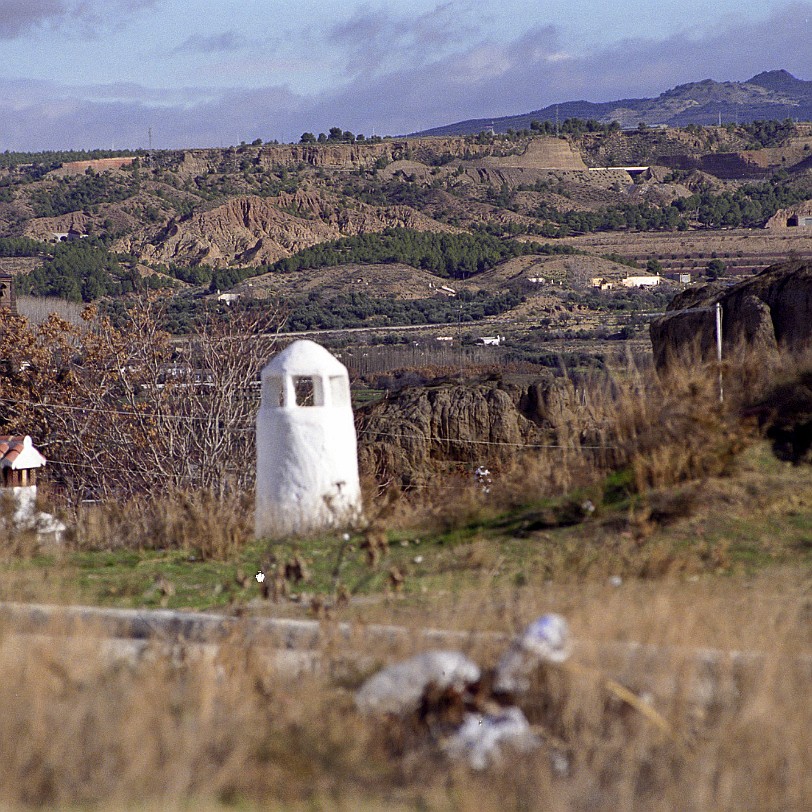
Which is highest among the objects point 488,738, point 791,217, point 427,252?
point 791,217

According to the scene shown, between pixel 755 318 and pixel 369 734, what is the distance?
1178 cm

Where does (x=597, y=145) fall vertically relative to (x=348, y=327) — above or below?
above

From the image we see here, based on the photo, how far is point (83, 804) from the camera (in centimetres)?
430

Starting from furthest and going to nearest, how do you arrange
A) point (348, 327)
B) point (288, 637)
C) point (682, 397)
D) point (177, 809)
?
point (348, 327), point (682, 397), point (288, 637), point (177, 809)

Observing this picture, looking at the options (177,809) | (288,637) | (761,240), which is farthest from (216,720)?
(761,240)

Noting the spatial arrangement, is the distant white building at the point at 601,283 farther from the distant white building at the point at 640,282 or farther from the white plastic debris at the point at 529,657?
the white plastic debris at the point at 529,657

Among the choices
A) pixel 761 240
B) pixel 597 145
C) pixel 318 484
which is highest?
pixel 597 145

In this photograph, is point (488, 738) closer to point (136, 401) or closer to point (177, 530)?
point (177, 530)

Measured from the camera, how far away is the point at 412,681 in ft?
16.2

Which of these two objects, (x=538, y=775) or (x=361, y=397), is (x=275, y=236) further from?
(x=538, y=775)

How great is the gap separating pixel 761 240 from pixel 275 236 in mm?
45846

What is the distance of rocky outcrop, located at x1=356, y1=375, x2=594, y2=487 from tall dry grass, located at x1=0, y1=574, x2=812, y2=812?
41.7 ft

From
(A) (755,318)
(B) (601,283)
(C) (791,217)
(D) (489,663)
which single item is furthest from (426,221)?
(D) (489,663)

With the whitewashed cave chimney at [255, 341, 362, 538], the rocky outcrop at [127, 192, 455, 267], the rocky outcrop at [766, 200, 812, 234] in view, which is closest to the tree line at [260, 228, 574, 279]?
the rocky outcrop at [127, 192, 455, 267]
